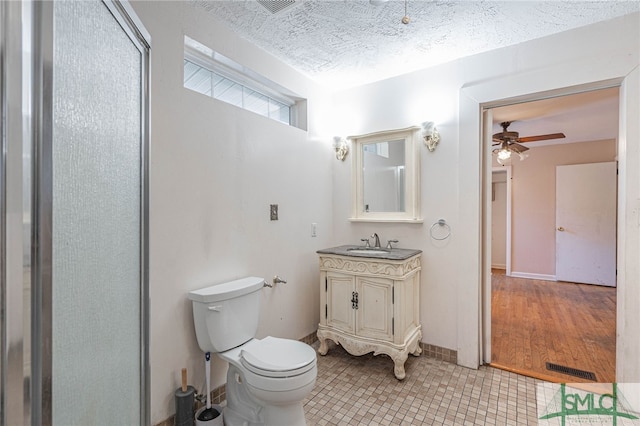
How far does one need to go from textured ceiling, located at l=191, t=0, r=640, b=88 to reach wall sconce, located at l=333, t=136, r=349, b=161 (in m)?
0.68

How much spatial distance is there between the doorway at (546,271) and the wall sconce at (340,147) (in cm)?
142

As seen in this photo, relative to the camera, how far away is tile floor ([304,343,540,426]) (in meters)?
1.82

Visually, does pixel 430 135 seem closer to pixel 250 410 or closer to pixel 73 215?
pixel 250 410

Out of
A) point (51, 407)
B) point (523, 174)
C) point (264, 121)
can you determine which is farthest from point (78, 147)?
point (523, 174)

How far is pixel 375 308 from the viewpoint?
2354 millimetres

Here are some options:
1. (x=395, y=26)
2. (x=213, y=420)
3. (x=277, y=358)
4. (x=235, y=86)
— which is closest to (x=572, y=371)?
(x=277, y=358)

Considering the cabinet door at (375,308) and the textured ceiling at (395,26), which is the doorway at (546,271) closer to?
the textured ceiling at (395,26)

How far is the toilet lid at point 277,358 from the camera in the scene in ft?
5.16

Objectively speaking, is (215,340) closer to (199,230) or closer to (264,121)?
(199,230)

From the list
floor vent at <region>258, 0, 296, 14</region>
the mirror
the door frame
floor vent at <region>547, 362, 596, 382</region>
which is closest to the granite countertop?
the mirror

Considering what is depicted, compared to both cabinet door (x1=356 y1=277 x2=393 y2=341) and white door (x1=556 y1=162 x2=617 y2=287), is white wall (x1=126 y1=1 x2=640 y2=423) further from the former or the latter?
white door (x1=556 y1=162 x2=617 y2=287)

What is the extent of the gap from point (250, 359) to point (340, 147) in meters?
1.99

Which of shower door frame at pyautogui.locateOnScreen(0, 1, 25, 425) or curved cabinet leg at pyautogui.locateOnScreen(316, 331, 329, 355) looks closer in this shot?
shower door frame at pyautogui.locateOnScreen(0, 1, 25, 425)

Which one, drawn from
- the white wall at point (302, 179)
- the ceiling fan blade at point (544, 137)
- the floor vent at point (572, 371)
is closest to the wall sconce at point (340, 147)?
the white wall at point (302, 179)
